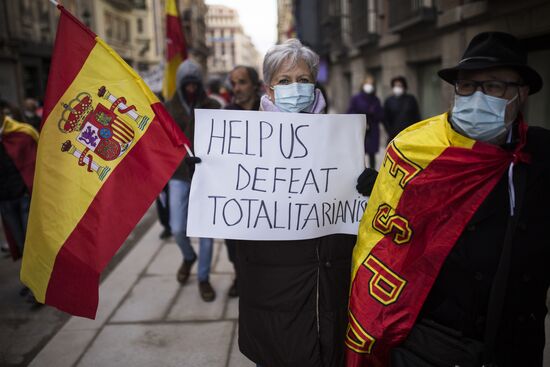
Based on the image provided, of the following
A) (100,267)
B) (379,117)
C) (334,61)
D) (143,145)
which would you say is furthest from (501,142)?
(334,61)

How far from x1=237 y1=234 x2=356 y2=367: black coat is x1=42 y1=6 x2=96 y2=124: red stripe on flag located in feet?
3.66

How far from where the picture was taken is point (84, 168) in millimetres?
2107

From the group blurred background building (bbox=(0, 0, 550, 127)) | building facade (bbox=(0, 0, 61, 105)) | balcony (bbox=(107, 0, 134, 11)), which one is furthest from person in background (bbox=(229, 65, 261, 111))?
balcony (bbox=(107, 0, 134, 11))

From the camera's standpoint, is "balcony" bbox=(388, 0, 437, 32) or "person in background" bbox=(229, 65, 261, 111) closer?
"person in background" bbox=(229, 65, 261, 111)

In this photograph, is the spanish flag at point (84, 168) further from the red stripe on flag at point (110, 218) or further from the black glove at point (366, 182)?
the black glove at point (366, 182)

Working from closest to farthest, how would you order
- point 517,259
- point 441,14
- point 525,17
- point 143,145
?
point 517,259 < point 143,145 < point 525,17 < point 441,14

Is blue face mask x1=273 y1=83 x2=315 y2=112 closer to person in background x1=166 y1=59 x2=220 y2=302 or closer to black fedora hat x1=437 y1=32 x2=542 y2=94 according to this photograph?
black fedora hat x1=437 y1=32 x2=542 y2=94

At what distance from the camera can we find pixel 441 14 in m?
8.08

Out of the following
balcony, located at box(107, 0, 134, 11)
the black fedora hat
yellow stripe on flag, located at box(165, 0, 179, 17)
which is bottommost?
the black fedora hat

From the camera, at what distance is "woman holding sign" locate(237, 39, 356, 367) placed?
1.93m

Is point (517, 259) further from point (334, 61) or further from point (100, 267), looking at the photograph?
point (334, 61)

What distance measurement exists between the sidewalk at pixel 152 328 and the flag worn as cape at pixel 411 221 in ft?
4.87

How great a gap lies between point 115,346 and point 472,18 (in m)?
6.45

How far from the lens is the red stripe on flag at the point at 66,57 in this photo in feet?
6.89
